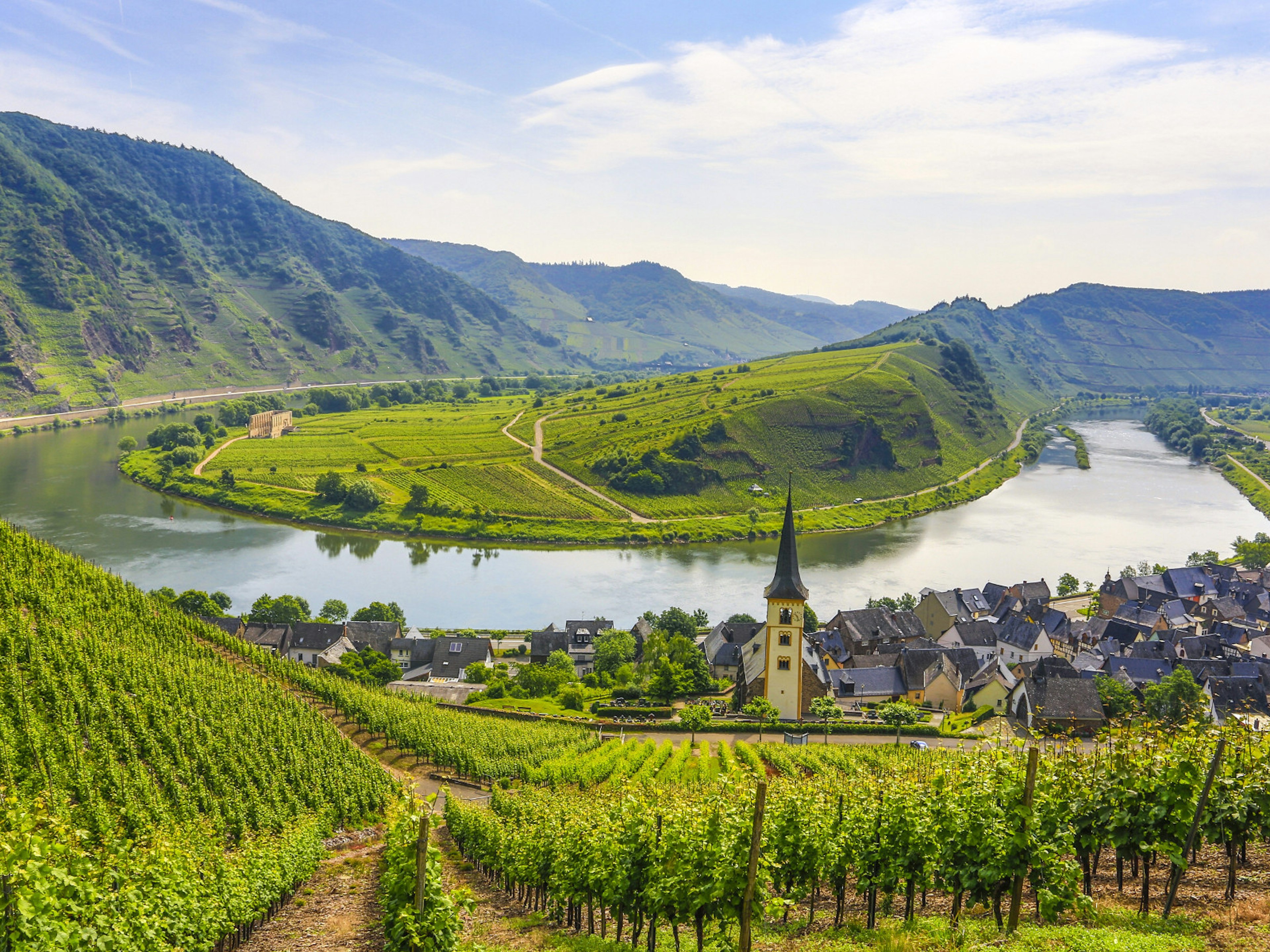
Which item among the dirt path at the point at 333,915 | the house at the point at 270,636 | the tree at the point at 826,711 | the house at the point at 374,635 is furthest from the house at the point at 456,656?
the dirt path at the point at 333,915

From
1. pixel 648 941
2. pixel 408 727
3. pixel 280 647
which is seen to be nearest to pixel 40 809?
pixel 648 941

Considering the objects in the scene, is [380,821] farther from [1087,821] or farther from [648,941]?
[1087,821]

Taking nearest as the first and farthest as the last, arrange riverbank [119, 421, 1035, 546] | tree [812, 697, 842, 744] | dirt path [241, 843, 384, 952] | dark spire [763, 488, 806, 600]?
1. dirt path [241, 843, 384, 952]
2. dark spire [763, 488, 806, 600]
3. tree [812, 697, 842, 744]
4. riverbank [119, 421, 1035, 546]

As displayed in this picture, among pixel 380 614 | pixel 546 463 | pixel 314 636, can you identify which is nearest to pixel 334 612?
pixel 380 614

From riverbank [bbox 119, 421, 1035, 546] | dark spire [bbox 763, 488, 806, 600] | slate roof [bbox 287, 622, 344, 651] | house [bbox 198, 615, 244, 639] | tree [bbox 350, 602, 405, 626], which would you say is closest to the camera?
dark spire [bbox 763, 488, 806, 600]

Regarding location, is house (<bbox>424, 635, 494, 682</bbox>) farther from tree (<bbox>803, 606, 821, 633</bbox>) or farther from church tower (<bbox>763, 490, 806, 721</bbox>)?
tree (<bbox>803, 606, 821, 633</bbox>)

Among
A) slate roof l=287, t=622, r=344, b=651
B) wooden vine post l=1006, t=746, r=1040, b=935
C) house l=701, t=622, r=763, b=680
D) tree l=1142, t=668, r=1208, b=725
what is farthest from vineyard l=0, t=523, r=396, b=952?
tree l=1142, t=668, r=1208, b=725

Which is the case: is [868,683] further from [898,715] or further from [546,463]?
[546,463]
